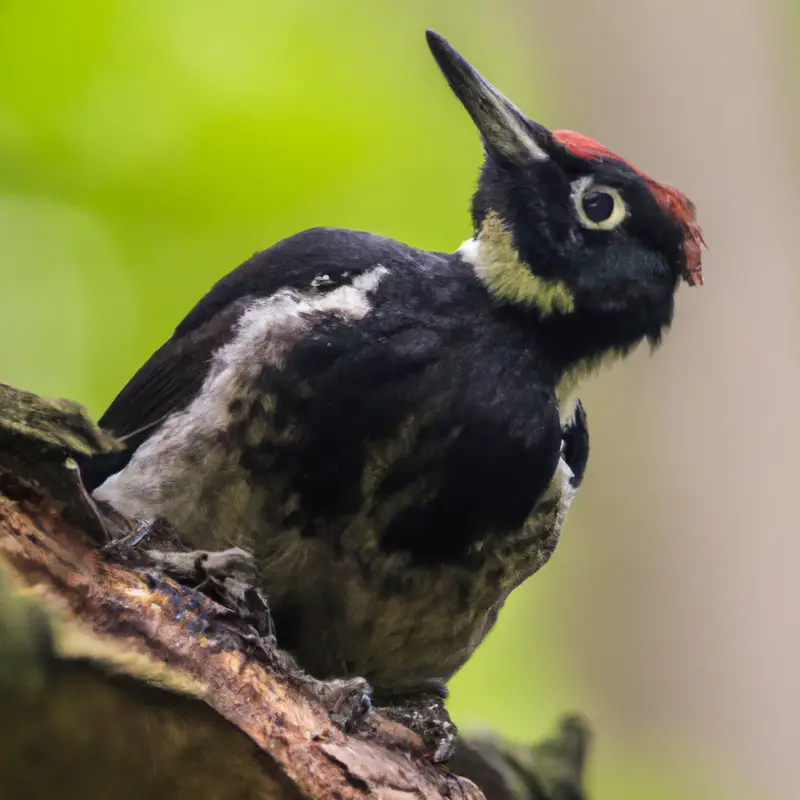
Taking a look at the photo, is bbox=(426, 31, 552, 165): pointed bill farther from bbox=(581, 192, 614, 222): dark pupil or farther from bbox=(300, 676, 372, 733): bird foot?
bbox=(300, 676, 372, 733): bird foot

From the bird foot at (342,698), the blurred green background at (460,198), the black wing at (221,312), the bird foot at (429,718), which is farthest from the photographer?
the blurred green background at (460,198)

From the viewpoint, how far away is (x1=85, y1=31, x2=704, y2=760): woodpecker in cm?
127

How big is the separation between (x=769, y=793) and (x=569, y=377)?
2.12 metres

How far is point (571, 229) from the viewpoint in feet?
4.78

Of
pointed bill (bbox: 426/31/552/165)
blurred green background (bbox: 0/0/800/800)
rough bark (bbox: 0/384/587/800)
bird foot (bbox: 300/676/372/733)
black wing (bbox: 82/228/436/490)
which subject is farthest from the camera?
blurred green background (bbox: 0/0/800/800)

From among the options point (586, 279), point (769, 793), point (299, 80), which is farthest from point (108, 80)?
point (769, 793)

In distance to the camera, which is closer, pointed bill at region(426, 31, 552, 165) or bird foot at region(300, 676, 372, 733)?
bird foot at region(300, 676, 372, 733)

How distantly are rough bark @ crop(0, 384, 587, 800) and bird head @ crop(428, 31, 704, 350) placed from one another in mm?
700

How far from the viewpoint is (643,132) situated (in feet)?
10.9

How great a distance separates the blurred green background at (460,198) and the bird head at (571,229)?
11.6 inches

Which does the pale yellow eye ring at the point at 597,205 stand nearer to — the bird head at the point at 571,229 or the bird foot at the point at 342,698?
the bird head at the point at 571,229

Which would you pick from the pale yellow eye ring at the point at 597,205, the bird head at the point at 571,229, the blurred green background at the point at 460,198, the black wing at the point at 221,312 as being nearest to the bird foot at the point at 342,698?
the black wing at the point at 221,312

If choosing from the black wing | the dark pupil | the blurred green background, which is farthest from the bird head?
the blurred green background

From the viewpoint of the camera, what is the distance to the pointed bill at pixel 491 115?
1495mm
